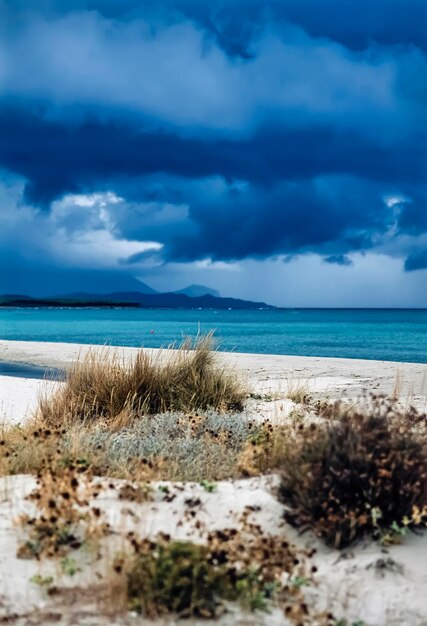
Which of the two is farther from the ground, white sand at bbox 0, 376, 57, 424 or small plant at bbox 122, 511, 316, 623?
small plant at bbox 122, 511, 316, 623

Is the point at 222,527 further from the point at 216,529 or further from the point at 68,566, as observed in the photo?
the point at 68,566

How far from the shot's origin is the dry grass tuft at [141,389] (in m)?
10.7

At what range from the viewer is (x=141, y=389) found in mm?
11141

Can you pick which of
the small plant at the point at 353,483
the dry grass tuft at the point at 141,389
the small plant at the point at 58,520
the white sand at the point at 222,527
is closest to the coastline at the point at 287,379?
the dry grass tuft at the point at 141,389

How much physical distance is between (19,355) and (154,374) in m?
18.7

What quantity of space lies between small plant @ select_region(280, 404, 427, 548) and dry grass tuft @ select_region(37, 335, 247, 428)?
479 centimetres

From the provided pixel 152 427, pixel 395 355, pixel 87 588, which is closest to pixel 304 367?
pixel 152 427

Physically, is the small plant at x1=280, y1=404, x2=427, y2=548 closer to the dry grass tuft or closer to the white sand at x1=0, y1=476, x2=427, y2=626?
the white sand at x1=0, y1=476, x2=427, y2=626

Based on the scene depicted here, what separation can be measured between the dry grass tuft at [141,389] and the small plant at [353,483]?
4.79m

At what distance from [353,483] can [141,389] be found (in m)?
6.14

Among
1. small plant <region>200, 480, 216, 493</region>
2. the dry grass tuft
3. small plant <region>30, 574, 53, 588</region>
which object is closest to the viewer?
small plant <region>30, 574, 53, 588</region>

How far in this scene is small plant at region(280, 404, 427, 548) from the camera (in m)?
5.28

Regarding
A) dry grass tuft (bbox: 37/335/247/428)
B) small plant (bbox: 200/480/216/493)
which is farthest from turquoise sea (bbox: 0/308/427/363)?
small plant (bbox: 200/480/216/493)

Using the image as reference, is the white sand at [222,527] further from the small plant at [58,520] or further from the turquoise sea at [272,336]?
the turquoise sea at [272,336]
